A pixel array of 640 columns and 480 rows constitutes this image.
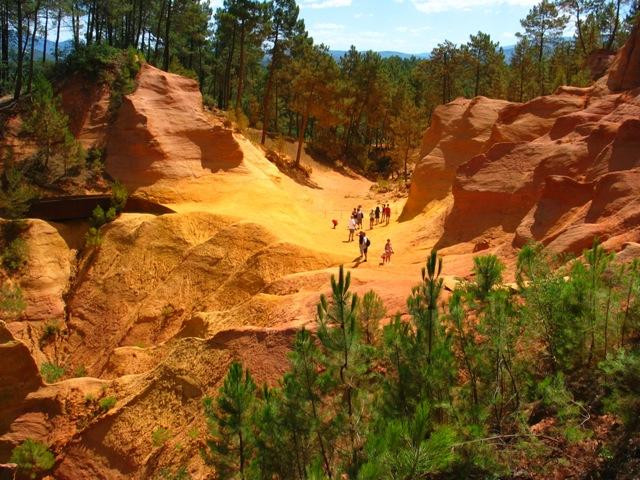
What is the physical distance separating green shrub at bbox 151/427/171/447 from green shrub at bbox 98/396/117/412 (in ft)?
6.94

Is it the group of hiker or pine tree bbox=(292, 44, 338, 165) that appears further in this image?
pine tree bbox=(292, 44, 338, 165)

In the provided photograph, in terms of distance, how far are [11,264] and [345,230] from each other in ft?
51.4

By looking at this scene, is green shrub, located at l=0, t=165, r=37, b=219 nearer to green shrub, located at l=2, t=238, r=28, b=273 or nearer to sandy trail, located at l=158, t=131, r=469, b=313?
green shrub, located at l=2, t=238, r=28, b=273

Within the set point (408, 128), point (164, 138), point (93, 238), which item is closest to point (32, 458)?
point (93, 238)

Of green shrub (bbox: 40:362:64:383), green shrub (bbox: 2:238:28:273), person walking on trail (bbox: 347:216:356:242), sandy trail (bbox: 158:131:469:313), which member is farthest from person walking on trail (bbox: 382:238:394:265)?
green shrub (bbox: 2:238:28:273)

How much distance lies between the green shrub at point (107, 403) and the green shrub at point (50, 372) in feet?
15.0

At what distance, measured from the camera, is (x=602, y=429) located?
23.5ft

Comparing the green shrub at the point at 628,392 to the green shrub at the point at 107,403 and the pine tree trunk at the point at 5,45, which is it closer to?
the green shrub at the point at 107,403

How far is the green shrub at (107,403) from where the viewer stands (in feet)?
49.9

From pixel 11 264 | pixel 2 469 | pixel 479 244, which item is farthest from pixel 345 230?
pixel 2 469

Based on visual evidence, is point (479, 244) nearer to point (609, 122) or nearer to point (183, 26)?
point (609, 122)

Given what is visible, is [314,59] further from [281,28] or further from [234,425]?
[234,425]

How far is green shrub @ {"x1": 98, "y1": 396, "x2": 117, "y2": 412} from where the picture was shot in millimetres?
15211

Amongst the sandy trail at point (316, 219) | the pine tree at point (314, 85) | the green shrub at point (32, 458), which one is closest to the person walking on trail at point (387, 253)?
the sandy trail at point (316, 219)
